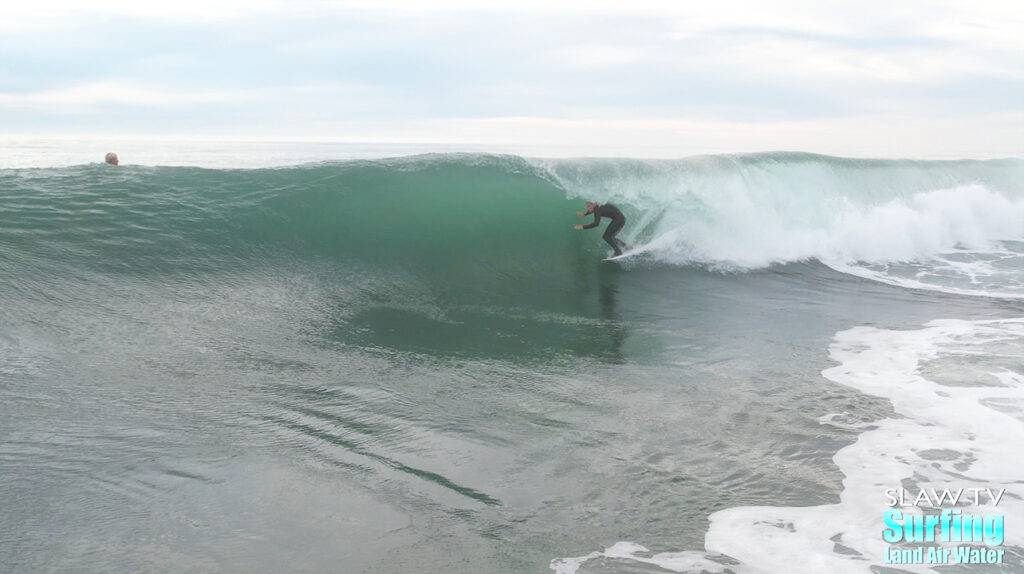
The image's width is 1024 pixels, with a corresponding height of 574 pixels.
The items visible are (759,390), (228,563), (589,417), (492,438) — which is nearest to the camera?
(228,563)

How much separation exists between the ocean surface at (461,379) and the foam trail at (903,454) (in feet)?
0.08

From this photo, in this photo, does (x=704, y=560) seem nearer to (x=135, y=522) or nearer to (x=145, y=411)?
(x=135, y=522)

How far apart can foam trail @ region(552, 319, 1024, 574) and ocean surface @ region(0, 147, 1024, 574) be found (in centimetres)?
3

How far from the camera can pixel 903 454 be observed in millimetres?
5238

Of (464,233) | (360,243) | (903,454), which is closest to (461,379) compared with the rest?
(903,454)

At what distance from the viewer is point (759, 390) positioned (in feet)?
21.7

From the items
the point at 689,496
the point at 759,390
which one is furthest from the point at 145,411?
the point at 759,390

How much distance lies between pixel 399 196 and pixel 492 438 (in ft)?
28.3

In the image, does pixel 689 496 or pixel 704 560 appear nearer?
pixel 704 560

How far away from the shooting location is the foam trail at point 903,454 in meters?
3.92

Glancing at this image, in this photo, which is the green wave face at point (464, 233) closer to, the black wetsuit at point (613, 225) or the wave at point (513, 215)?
the wave at point (513, 215)

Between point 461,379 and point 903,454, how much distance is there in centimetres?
343

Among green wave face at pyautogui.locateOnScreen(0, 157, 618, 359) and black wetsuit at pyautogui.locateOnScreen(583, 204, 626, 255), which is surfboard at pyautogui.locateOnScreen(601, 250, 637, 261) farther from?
green wave face at pyautogui.locateOnScreen(0, 157, 618, 359)

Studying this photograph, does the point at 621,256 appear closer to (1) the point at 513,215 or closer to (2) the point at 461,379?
(1) the point at 513,215
